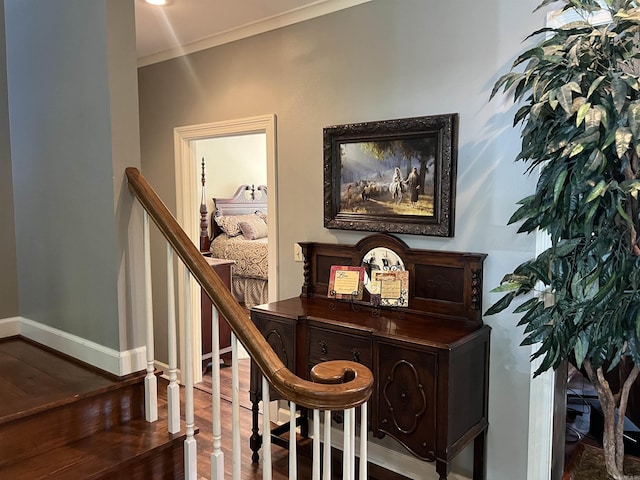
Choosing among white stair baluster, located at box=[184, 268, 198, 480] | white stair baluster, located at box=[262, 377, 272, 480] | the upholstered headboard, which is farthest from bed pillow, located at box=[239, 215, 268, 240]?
white stair baluster, located at box=[262, 377, 272, 480]

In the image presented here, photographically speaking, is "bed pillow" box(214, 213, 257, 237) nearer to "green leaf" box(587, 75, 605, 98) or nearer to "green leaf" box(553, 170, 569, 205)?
"green leaf" box(553, 170, 569, 205)

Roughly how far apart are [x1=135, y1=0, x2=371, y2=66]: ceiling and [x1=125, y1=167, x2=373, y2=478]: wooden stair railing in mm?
1741

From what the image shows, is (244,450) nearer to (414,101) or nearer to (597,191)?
(414,101)

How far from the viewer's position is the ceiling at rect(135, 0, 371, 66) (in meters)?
2.94

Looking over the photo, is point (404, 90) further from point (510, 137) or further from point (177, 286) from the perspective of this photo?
point (177, 286)

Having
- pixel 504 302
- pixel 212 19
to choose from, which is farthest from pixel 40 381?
pixel 212 19

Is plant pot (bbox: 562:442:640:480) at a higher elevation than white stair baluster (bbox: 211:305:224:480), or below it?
below

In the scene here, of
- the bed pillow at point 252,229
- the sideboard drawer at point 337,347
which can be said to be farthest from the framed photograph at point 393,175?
the bed pillow at point 252,229

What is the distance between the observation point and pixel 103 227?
6.33ft

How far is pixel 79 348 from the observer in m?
2.12

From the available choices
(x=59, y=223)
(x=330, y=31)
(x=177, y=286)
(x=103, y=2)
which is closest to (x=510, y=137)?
(x=330, y=31)

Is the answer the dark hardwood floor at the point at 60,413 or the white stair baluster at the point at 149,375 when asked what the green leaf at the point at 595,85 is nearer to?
the white stair baluster at the point at 149,375

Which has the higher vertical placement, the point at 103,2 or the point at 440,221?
the point at 103,2

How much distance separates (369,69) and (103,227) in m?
1.72
